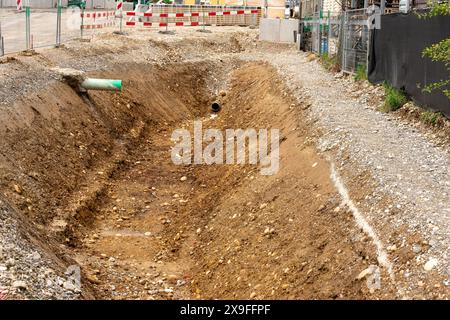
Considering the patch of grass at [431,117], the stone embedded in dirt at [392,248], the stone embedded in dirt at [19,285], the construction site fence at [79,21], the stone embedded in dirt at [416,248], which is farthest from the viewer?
the construction site fence at [79,21]

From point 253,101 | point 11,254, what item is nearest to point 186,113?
point 253,101

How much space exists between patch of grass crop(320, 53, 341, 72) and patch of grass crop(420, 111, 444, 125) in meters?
9.23

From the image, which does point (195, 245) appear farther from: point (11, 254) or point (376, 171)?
point (11, 254)

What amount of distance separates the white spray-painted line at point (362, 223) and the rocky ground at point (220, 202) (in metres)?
0.03

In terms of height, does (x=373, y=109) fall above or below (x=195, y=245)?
above

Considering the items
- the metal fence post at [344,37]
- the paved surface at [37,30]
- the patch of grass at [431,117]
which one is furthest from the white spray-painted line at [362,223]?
the paved surface at [37,30]

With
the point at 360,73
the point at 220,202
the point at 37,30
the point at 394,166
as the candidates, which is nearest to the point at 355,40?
the point at 360,73

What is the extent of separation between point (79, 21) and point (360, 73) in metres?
15.9

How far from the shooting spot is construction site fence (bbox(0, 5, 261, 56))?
24058 mm

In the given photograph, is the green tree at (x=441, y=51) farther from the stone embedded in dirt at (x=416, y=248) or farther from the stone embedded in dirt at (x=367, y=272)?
the stone embedded in dirt at (x=367, y=272)

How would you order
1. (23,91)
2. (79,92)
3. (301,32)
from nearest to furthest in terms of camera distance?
(23,91) → (79,92) → (301,32)

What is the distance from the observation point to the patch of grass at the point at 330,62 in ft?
76.7

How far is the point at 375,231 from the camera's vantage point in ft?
28.8

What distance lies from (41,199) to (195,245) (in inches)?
115
